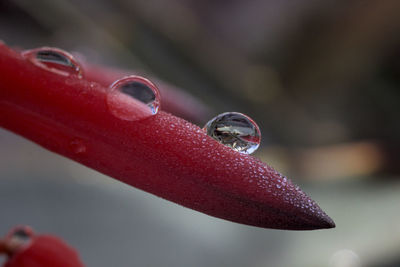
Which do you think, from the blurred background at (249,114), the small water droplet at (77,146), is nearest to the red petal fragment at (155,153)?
the small water droplet at (77,146)

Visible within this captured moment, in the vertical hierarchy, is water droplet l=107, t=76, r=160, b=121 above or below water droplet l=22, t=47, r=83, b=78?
below

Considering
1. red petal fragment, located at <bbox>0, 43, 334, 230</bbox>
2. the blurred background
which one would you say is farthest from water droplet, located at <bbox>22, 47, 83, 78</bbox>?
the blurred background

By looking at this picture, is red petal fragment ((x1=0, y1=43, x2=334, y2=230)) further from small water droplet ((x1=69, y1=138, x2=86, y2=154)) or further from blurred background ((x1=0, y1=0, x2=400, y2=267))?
blurred background ((x1=0, y1=0, x2=400, y2=267))

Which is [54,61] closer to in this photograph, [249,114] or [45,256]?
[45,256]

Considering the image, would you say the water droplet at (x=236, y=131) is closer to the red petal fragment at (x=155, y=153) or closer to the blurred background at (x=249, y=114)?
the red petal fragment at (x=155, y=153)

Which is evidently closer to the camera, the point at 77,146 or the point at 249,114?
the point at 77,146

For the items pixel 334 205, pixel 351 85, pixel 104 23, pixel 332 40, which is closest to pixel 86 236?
pixel 334 205

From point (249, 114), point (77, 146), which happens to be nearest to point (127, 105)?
point (77, 146)

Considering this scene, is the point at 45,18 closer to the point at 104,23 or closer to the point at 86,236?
the point at 104,23
